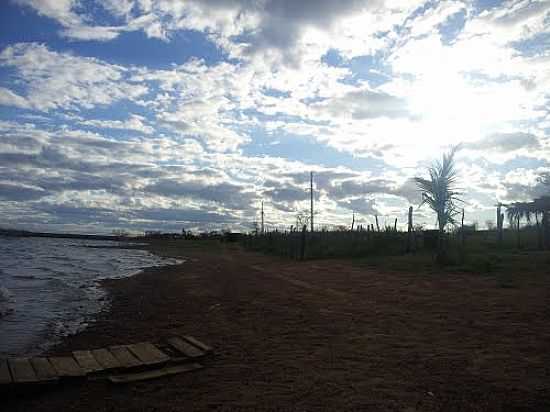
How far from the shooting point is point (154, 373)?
5.04 m

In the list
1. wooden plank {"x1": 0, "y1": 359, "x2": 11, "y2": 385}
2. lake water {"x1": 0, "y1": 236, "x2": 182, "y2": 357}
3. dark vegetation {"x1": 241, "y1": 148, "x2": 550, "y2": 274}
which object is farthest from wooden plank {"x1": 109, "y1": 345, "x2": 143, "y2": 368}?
dark vegetation {"x1": 241, "y1": 148, "x2": 550, "y2": 274}

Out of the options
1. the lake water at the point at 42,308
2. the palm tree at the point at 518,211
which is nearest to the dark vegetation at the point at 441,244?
the palm tree at the point at 518,211

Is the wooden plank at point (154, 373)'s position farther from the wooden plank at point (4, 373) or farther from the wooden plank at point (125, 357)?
the wooden plank at point (4, 373)

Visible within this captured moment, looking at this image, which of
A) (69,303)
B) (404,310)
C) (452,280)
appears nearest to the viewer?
(404,310)

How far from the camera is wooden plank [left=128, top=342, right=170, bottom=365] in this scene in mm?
5266

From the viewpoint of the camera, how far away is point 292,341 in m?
6.58

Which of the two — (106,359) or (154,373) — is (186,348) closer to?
(154,373)

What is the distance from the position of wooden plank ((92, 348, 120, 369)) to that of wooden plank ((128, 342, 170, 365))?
26cm

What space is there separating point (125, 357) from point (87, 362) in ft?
1.31

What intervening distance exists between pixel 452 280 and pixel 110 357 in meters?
10.3

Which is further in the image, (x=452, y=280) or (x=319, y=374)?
(x=452, y=280)

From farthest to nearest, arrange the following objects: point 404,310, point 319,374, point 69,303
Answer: point 69,303 < point 404,310 < point 319,374

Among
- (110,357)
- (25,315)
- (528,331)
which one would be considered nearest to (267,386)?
(110,357)

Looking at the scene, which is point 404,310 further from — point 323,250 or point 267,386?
point 323,250
